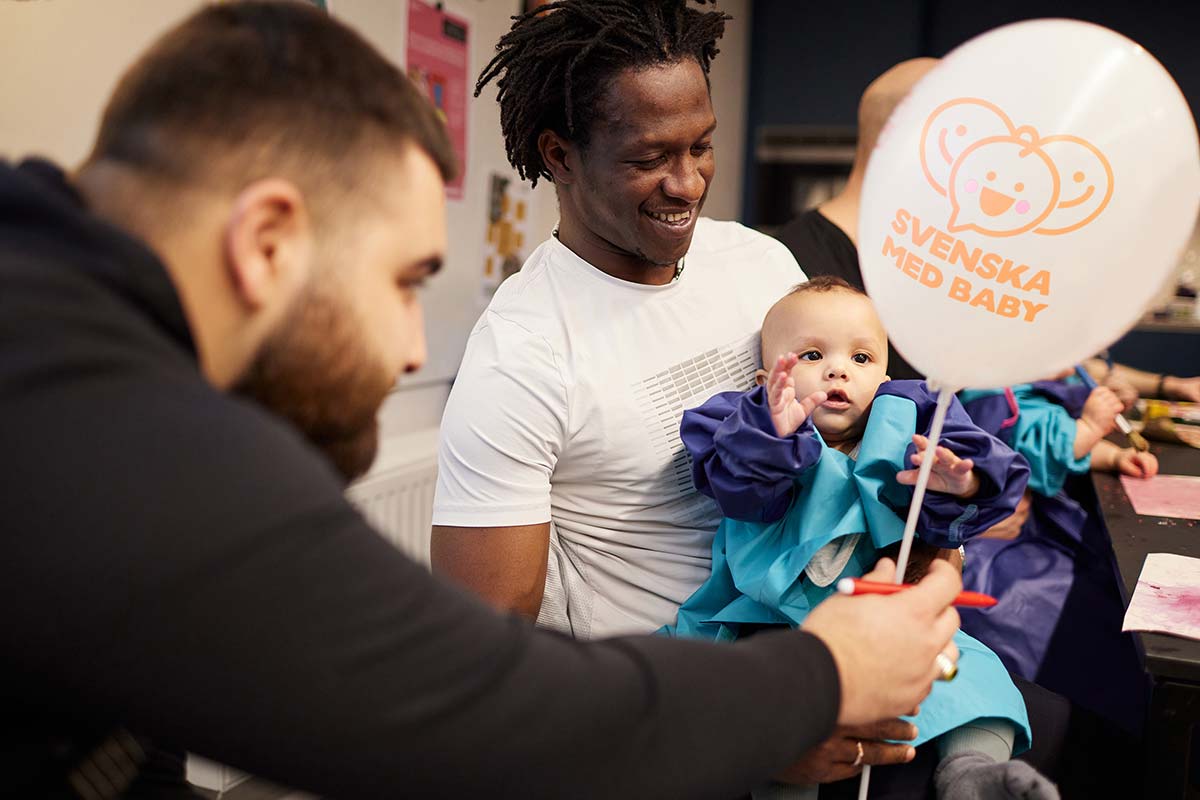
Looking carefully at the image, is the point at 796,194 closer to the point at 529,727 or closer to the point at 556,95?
the point at 556,95

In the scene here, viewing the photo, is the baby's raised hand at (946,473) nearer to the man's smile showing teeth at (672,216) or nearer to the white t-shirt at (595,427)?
the white t-shirt at (595,427)

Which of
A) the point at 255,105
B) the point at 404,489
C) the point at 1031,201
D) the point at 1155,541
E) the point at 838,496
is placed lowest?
the point at 404,489

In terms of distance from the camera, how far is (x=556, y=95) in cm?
157

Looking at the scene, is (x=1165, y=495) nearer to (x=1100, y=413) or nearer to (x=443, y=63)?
(x=1100, y=413)

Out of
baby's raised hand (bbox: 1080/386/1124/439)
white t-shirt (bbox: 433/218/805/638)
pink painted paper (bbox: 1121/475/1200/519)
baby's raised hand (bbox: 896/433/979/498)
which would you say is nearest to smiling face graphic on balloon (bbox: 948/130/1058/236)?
baby's raised hand (bbox: 896/433/979/498)

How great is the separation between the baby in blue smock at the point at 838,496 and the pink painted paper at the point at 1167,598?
0.67 feet

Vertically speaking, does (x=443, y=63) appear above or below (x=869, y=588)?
above

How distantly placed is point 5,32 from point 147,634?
1.59m

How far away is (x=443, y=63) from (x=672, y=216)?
5.79ft

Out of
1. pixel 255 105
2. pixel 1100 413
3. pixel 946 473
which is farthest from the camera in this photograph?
pixel 1100 413

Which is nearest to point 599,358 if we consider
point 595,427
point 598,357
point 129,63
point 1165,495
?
point 598,357

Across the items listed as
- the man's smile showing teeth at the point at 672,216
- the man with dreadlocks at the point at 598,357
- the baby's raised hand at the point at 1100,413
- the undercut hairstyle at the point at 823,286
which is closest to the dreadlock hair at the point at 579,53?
the man with dreadlocks at the point at 598,357

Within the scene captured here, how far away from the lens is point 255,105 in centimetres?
74

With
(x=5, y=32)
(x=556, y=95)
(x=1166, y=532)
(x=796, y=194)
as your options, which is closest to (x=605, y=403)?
(x=556, y=95)
